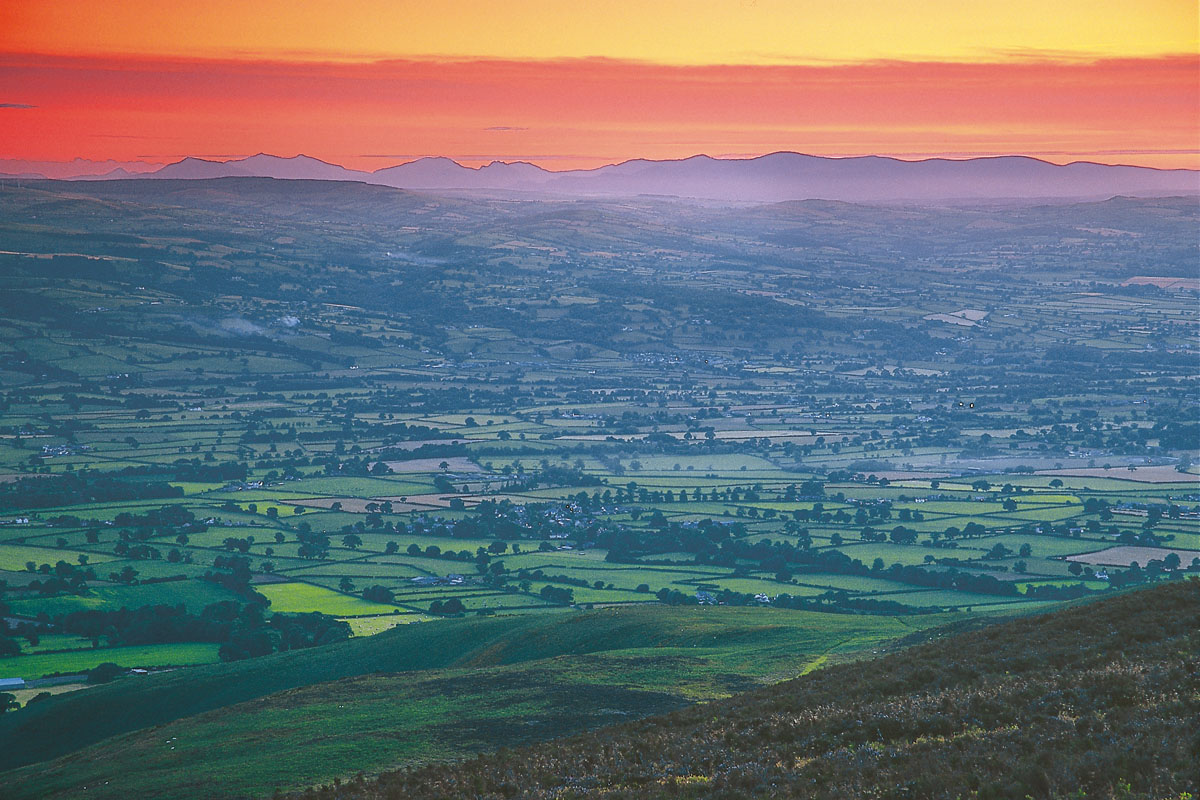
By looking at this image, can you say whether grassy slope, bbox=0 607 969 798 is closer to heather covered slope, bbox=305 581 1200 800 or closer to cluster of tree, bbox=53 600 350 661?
heather covered slope, bbox=305 581 1200 800

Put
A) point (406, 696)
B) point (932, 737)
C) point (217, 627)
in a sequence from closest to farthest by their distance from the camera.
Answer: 1. point (932, 737)
2. point (406, 696)
3. point (217, 627)

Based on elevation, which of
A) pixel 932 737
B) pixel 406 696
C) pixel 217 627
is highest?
pixel 932 737

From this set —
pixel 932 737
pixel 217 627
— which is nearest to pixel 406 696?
pixel 932 737

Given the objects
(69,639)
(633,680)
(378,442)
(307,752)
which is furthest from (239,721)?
(378,442)

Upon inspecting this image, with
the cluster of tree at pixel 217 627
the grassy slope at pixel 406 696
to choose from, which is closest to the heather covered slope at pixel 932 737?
the grassy slope at pixel 406 696

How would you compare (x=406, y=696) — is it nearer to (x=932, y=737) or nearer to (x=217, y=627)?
(x=932, y=737)

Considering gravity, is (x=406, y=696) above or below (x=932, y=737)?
below

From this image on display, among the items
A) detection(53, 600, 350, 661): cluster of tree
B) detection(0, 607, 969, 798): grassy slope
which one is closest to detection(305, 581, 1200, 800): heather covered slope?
detection(0, 607, 969, 798): grassy slope
